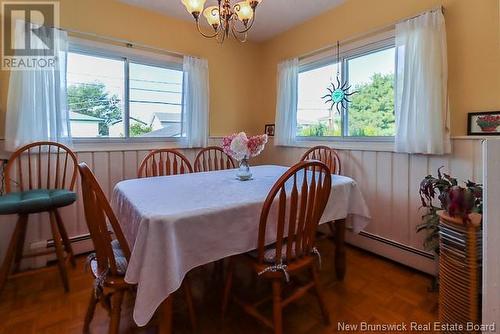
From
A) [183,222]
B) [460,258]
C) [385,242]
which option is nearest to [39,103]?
[183,222]

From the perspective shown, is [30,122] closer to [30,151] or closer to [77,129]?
[30,151]

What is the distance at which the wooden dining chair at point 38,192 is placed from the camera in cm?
170

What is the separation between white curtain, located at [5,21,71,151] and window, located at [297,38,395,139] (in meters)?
2.28

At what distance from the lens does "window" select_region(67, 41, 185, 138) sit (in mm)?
2414

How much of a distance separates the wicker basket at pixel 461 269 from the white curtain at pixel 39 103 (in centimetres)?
272

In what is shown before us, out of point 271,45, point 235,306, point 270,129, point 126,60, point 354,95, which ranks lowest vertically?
point 235,306

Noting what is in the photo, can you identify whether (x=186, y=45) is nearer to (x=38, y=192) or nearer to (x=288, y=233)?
(x=38, y=192)

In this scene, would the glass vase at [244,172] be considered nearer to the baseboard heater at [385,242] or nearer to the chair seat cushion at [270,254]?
the chair seat cushion at [270,254]

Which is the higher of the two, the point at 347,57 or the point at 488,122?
the point at 347,57

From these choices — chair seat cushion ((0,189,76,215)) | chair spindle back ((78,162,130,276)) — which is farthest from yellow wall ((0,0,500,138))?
chair spindle back ((78,162,130,276))

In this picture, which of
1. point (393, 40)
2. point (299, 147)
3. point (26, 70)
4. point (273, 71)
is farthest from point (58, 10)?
point (393, 40)

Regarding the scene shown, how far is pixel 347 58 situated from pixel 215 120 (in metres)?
1.59

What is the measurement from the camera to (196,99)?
2889 mm

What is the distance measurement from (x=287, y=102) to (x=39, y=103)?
229 centimetres
